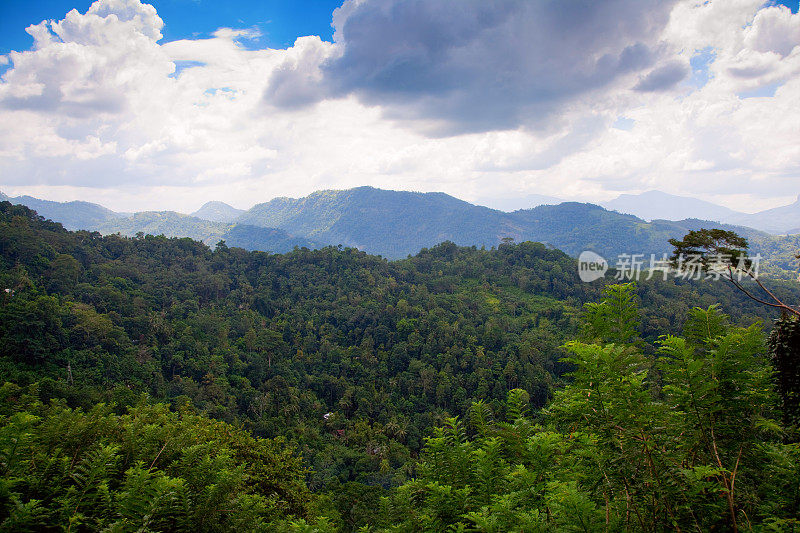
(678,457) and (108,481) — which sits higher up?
(678,457)

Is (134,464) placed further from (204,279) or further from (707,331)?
(204,279)

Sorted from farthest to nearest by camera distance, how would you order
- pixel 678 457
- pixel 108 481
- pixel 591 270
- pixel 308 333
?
pixel 591 270 < pixel 308 333 < pixel 108 481 < pixel 678 457

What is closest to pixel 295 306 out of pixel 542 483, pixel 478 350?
pixel 478 350

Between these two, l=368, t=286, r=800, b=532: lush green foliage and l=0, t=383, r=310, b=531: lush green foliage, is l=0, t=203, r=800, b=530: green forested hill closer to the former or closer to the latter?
l=0, t=383, r=310, b=531: lush green foliage

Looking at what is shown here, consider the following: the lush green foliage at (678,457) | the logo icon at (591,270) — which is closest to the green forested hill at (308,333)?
the logo icon at (591,270)

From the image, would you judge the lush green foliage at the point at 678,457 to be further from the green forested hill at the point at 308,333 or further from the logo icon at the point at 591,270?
the logo icon at the point at 591,270

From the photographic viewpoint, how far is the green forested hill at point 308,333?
2636 cm

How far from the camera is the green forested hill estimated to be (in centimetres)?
2636

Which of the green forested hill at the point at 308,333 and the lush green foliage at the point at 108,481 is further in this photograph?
the green forested hill at the point at 308,333

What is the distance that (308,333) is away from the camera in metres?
45.4

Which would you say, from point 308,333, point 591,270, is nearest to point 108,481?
point 308,333

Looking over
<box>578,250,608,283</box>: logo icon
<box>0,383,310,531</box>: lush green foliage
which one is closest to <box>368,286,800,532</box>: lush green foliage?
<box>0,383,310,531</box>: lush green foliage

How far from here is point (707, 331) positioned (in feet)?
18.5

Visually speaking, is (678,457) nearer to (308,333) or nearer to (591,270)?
(308,333)
